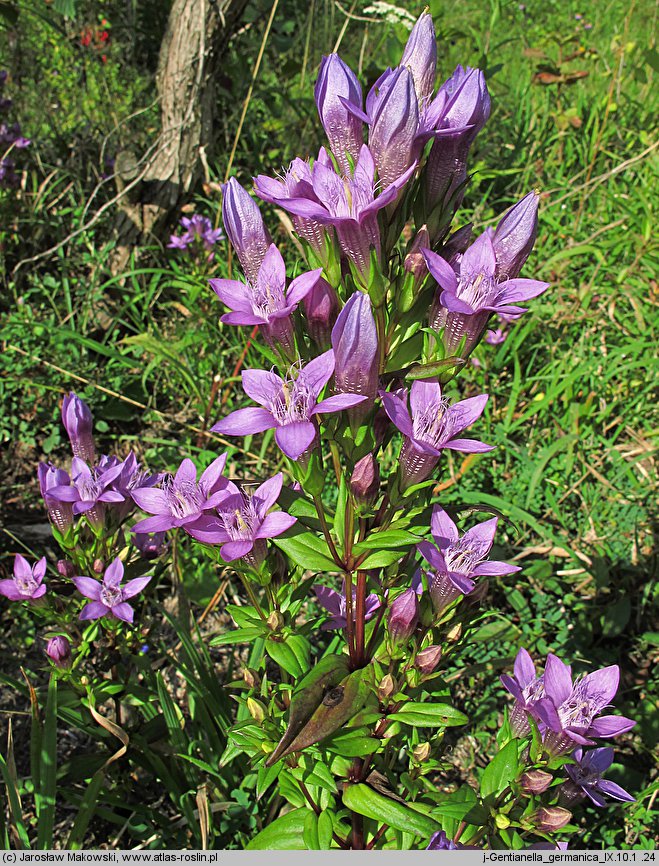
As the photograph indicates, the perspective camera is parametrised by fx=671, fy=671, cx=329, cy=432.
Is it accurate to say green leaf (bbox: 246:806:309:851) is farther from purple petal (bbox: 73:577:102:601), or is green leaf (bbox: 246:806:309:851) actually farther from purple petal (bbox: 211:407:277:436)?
purple petal (bbox: 211:407:277:436)

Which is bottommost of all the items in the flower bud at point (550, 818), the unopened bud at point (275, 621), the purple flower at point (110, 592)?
the flower bud at point (550, 818)

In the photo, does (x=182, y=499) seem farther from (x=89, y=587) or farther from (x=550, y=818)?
(x=550, y=818)

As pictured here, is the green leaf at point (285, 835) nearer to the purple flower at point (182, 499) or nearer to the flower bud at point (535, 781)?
the flower bud at point (535, 781)

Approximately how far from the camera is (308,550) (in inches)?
57.6

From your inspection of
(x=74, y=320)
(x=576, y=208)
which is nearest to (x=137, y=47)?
(x=74, y=320)

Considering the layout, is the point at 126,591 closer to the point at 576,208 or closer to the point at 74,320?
the point at 74,320

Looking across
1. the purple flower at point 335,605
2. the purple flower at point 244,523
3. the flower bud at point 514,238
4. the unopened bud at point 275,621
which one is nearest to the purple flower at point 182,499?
the purple flower at point 244,523

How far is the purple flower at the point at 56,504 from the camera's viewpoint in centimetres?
184

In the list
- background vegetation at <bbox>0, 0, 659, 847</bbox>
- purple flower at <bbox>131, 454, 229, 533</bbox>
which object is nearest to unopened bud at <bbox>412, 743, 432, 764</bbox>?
background vegetation at <bbox>0, 0, 659, 847</bbox>

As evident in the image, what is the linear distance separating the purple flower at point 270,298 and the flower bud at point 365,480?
28 centimetres

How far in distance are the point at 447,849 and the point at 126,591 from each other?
3.36 ft

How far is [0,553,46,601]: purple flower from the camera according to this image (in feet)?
6.07

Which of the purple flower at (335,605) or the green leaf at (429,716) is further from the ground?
the green leaf at (429,716)

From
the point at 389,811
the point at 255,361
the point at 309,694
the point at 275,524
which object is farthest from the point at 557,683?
the point at 255,361
